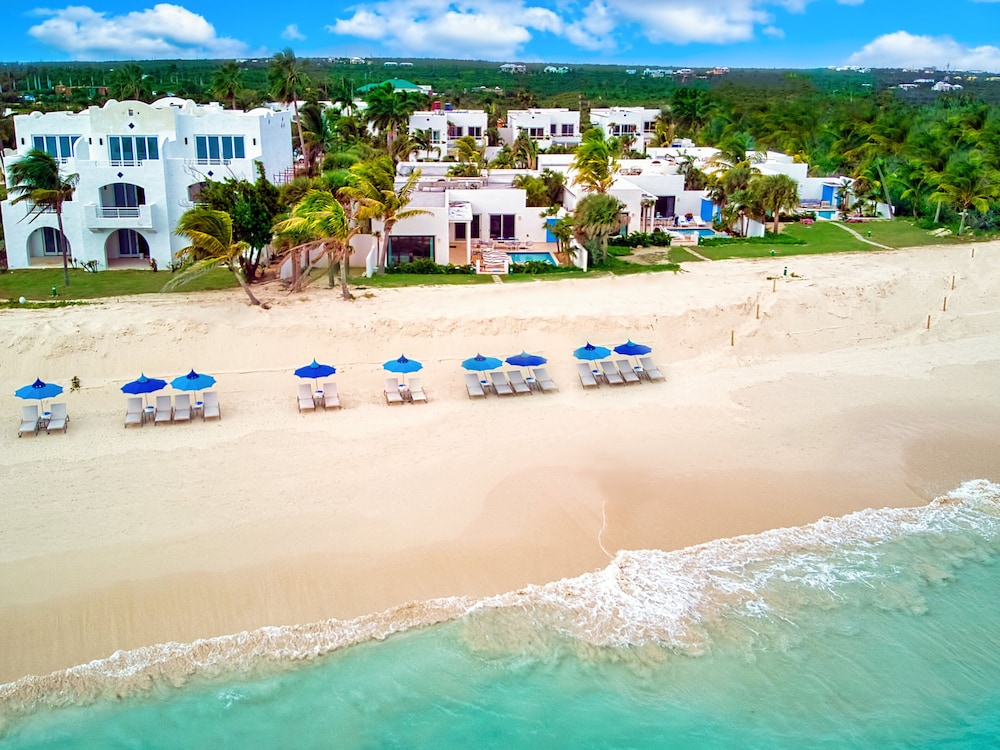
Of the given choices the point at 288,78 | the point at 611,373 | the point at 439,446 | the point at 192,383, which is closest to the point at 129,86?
the point at 288,78

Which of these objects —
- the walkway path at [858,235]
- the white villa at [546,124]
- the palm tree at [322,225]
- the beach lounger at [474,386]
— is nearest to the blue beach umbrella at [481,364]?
the beach lounger at [474,386]

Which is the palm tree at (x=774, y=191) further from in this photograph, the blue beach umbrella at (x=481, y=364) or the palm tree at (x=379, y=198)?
the blue beach umbrella at (x=481, y=364)

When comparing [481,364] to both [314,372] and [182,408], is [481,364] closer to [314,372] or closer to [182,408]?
[314,372]

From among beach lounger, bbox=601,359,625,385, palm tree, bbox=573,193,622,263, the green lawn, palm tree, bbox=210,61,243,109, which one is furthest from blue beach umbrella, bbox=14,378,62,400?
palm tree, bbox=210,61,243,109

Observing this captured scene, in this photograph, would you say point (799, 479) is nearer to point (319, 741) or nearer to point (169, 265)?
point (319, 741)

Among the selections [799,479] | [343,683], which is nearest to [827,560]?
[799,479]

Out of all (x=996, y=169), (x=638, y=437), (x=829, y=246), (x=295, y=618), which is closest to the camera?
(x=295, y=618)
